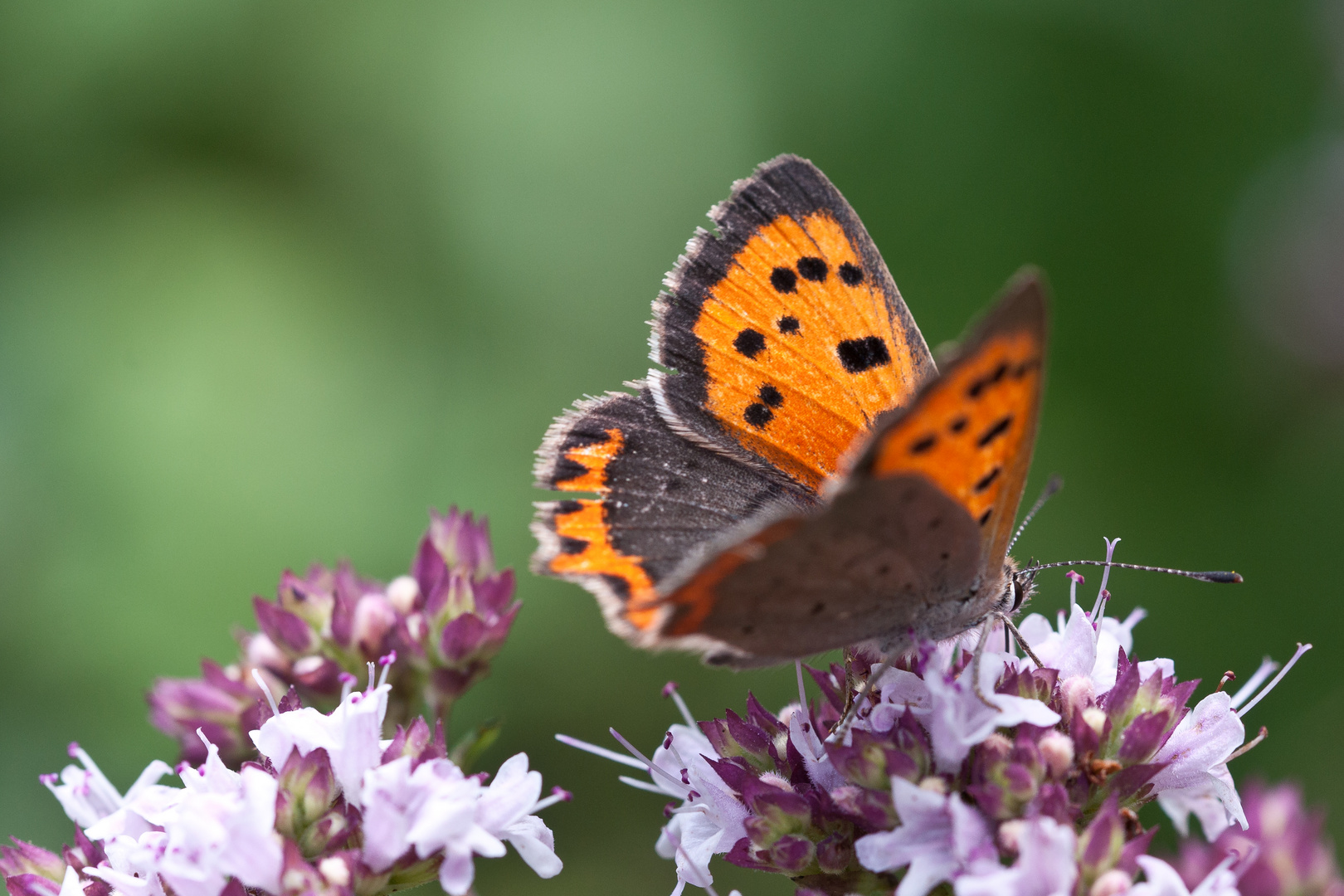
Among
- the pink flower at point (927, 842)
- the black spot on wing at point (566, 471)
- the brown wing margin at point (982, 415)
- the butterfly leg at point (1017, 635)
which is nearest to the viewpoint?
the brown wing margin at point (982, 415)

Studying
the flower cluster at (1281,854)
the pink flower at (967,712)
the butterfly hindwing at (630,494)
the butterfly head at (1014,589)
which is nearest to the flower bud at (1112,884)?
the pink flower at (967,712)

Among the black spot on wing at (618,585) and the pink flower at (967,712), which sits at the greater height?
the black spot on wing at (618,585)

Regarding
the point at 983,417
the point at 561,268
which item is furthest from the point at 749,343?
the point at 561,268

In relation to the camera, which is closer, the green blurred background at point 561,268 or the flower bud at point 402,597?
the flower bud at point 402,597

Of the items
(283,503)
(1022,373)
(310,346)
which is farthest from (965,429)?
(310,346)

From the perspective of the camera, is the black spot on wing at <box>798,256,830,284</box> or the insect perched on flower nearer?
the insect perched on flower

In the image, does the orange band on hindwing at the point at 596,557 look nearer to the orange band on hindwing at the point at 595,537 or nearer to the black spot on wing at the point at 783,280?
the orange band on hindwing at the point at 595,537

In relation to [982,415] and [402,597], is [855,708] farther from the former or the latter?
[402,597]

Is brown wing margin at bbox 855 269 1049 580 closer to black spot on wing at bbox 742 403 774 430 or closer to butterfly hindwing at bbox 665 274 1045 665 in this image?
butterfly hindwing at bbox 665 274 1045 665

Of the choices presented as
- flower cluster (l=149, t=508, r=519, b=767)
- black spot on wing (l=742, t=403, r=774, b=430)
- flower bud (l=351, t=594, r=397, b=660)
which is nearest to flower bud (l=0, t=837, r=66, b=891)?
flower cluster (l=149, t=508, r=519, b=767)
